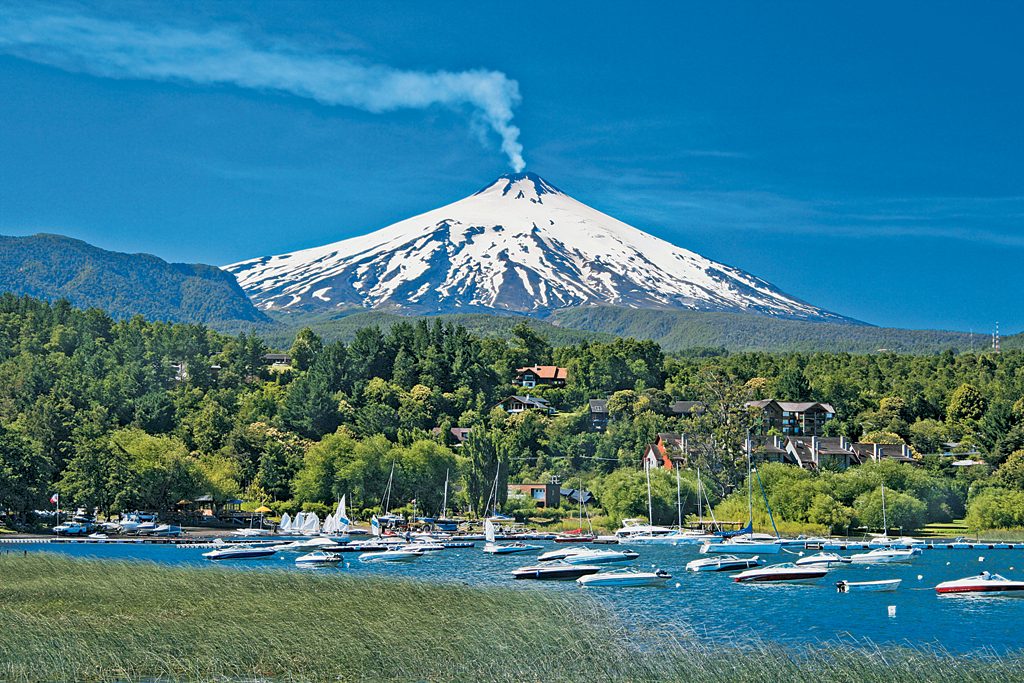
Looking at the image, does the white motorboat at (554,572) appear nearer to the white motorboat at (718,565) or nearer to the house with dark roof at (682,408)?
the white motorboat at (718,565)

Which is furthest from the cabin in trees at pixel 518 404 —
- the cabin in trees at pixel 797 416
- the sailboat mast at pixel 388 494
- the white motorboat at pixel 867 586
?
the white motorboat at pixel 867 586

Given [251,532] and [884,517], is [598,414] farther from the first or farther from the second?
[251,532]

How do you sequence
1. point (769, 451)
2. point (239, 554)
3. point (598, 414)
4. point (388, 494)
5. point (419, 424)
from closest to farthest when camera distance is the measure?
point (239, 554) → point (388, 494) → point (769, 451) → point (419, 424) → point (598, 414)

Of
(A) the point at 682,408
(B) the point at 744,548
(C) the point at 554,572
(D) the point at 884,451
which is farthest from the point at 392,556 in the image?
(A) the point at 682,408

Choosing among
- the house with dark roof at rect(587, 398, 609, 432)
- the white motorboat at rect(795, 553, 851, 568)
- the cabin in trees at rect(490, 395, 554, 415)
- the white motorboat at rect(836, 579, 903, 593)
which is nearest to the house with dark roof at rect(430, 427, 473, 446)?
the cabin in trees at rect(490, 395, 554, 415)

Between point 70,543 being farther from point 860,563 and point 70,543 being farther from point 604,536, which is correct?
point 860,563

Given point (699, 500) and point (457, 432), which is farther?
point (457, 432)

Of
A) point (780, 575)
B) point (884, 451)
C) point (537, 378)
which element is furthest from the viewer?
point (537, 378)
